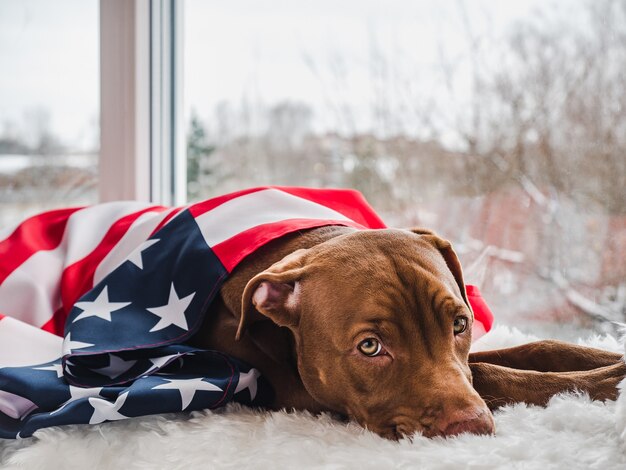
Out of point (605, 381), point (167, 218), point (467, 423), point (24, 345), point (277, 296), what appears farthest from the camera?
point (167, 218)

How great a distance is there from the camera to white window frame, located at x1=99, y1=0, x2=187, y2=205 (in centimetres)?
286

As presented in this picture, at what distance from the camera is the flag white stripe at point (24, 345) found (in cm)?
160

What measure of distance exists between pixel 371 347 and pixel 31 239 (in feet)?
4.12

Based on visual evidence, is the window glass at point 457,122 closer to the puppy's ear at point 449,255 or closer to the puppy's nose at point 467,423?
the puppy's ear at point 449,255

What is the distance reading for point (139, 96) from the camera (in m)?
2.88

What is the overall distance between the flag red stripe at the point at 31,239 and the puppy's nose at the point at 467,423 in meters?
1.35

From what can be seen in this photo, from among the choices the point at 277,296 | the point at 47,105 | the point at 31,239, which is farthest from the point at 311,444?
the point at 47,105

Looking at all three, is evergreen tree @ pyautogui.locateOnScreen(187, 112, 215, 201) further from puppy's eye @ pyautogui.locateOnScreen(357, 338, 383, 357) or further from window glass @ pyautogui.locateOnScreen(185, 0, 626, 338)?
puppy's eye @ pyautogui.locateOnScreen(357, 338, 383, 357)

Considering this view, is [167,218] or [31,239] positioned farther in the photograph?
[31,239]

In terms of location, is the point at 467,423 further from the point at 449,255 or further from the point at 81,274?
the point at 81,274

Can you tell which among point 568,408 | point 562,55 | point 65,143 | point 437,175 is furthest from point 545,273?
point 65,143

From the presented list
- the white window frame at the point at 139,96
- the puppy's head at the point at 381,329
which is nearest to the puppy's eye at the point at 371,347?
the puppy's head at the point at 381,329

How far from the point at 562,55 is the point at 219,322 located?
1.35 metres

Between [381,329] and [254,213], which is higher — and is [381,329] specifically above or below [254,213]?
below
